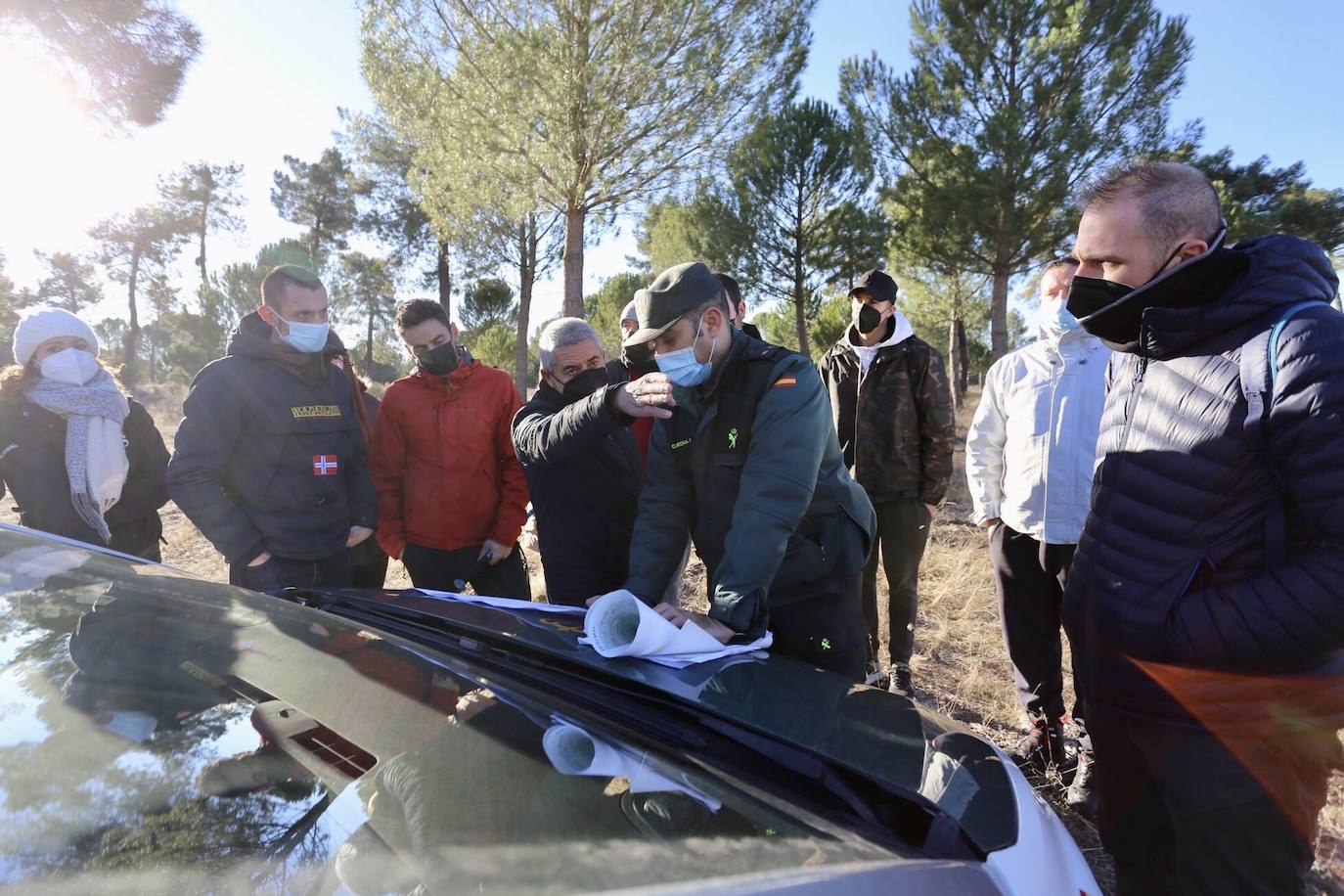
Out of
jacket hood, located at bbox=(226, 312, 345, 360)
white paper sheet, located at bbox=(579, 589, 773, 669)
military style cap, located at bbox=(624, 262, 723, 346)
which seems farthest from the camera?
jacket hood, located at bbox=(226, 312, 345, 360)

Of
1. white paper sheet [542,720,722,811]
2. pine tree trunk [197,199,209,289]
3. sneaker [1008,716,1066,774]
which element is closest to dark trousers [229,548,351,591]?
white paper sheet [542,720,722,811]

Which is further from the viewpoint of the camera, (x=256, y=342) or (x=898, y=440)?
(x=898, y=440)

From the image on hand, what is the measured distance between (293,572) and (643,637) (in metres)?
2.03

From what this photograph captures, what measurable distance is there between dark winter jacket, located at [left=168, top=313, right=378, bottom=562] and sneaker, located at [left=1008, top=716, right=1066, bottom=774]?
115 inches

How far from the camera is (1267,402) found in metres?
1.28

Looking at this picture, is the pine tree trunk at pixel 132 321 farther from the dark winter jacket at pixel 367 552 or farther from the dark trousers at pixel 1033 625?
the dark trousers at pixel 1033 625

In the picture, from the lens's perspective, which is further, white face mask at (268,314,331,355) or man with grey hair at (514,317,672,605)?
white face mask at (268,314,331,355)

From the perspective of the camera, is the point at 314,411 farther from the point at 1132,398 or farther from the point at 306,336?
the point at 1132,398

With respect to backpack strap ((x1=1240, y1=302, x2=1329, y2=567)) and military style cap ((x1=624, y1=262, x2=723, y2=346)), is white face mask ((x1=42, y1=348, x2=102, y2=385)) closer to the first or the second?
military style cap ((x1=624, y1=262, x2=723, y2=346))

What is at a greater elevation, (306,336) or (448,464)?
(306,336)

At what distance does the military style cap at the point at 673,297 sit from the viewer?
6.10ft

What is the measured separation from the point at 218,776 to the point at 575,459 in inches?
70.1

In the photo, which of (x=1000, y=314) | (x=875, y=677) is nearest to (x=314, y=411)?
(x=875, y=677)

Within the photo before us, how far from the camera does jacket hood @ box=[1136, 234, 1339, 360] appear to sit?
133 cm
